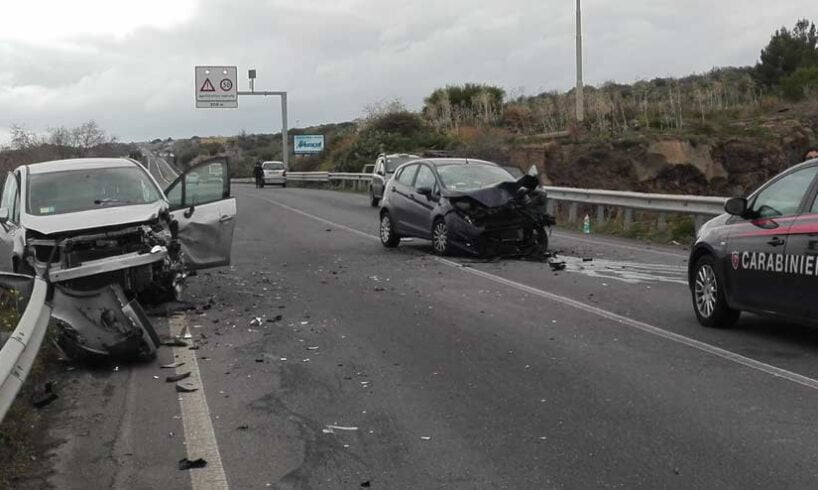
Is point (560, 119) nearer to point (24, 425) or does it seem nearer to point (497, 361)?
point (497, 361)

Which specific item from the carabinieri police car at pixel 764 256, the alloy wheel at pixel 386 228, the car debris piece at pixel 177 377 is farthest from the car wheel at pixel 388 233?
the car debris piece at pixel 177 377

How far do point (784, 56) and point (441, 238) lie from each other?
153 ft

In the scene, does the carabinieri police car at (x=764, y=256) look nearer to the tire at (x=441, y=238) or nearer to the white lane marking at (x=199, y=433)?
the white lane marking at (x=199, y=433)

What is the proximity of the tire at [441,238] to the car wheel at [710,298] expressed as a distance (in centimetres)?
647

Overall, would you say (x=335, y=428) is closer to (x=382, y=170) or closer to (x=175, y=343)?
(x=175, y=343)

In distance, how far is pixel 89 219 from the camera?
9883 mm

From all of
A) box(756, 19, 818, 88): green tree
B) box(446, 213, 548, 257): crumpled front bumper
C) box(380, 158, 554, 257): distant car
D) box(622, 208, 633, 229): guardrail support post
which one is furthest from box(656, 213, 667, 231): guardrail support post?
box(756, 19, 818, 88): green tree

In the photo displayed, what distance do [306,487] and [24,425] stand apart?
2.32 m

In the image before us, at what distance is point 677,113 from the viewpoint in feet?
113

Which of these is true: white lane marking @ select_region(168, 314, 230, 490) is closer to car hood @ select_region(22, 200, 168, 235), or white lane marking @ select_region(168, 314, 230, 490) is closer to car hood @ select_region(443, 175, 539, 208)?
car hood @ select_region(22, 200, 168, 235)


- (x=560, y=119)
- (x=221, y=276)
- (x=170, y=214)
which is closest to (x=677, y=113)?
(x=560, y=119)

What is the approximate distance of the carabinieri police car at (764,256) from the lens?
25.8 feet

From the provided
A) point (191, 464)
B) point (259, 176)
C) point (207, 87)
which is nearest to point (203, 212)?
point (191, 464)

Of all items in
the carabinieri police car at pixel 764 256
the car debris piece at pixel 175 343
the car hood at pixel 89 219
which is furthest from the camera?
the car hood at pixel 89 219
